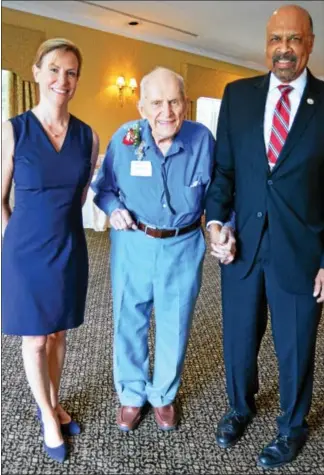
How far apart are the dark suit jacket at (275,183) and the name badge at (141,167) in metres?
0.25

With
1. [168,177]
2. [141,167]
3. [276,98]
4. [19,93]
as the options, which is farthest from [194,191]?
[19,93]

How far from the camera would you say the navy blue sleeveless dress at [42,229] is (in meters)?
1.61

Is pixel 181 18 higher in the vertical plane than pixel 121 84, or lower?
higher

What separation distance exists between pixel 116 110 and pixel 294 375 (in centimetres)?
746

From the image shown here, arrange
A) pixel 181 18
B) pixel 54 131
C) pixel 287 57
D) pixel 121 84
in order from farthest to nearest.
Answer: pixel 121 84 < pixel 181 18 < pixel 54 131 < pixel 287 57

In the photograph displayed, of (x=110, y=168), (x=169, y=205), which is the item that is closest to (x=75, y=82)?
(x=110, y=168)

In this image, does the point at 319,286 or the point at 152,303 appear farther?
the point at 152,303

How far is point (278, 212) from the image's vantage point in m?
1.63

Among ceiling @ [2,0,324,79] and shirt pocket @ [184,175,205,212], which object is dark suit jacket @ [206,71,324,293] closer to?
shirt pocket @ [184,175,205,212]

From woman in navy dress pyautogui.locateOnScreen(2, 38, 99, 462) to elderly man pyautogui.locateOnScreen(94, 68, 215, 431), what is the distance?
16 centimetres

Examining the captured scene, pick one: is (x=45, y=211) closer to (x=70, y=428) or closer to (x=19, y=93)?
(x=70, y=428)

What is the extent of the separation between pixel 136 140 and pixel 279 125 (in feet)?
1.74

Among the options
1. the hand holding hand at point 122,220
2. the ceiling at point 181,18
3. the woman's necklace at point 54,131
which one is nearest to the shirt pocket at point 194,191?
the hand holding hand at point 122,220

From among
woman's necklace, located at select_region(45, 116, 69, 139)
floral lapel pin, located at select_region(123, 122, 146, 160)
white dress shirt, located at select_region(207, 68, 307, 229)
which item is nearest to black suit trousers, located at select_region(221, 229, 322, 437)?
white dress shirt, located at select_region(207, 68, 307, 229)
